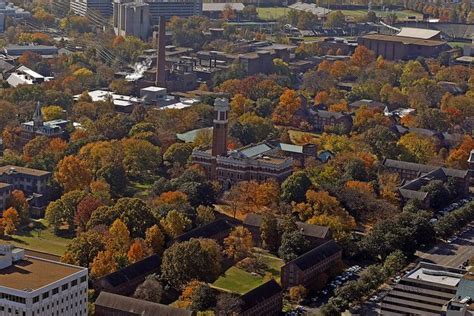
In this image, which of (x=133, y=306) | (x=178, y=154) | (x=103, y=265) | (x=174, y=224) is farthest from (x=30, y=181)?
(x=133, y=306)

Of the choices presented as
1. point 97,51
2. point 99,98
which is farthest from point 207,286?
point 97,51

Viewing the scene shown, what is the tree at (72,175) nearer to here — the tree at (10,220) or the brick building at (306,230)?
the tree at (10,220)

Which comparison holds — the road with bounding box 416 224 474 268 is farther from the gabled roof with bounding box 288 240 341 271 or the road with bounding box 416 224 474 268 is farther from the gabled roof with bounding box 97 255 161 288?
the gabled roof with bounding box 97 255 161 288

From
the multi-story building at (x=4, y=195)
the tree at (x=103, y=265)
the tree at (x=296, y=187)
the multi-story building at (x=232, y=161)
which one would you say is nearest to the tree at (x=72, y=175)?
the multi-story building at (x=4, y=195)

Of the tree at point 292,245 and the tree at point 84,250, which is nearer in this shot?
the tree at point 84,250

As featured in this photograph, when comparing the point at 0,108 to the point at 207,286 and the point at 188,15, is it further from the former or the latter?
the point at 188,15
